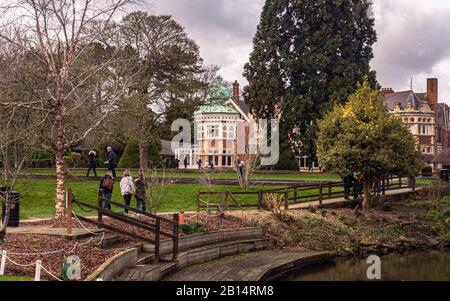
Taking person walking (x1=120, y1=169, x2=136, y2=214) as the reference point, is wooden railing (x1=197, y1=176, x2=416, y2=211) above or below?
below

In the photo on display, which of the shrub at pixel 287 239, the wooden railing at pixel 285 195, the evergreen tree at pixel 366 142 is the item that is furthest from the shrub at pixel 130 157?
the shrub at pixel 287 239

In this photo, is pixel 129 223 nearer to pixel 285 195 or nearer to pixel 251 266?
pixel 251 266

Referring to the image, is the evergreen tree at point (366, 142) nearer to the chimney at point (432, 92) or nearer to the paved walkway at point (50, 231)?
the paved walkway at point (50, 231)

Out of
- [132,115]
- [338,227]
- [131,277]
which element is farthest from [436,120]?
[131,277]

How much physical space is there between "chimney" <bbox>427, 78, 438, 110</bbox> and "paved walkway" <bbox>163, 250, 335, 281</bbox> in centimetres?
6484

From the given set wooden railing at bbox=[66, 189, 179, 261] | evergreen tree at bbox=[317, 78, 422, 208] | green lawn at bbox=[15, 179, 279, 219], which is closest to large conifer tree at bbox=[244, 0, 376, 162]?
evergreen tree at bbox=[317, 78, 422, 208]

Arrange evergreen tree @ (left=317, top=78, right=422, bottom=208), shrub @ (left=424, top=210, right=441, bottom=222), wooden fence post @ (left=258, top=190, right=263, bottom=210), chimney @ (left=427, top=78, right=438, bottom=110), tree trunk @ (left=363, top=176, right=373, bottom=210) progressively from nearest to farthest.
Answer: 1. wooden fence post @ (left=258, top=190, right=263, bottom=210)
2. evergreen tree @ (left=317, top=78, right=422, bottom=208)
3. shrub @ (left=424, top=210, right=441, bottom=222)
4. tree trunk @ (left=363, top=176, right=373, bottom=210)
5. chimney @ (left=427, top=78, right=438, bottom=110)

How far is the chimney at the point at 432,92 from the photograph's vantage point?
80.2m

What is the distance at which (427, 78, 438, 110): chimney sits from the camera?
80231mm

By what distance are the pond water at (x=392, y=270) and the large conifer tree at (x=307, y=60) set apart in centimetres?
1861

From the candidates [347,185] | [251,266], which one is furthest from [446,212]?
[251,266]

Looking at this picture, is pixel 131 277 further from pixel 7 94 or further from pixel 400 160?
pixel 400 160

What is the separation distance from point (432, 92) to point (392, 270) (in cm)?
6742

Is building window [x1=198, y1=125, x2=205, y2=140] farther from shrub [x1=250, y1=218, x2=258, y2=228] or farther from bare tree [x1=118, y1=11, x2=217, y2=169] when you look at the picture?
shrub [x1=250, y1=218, x2=258, y2=228]
